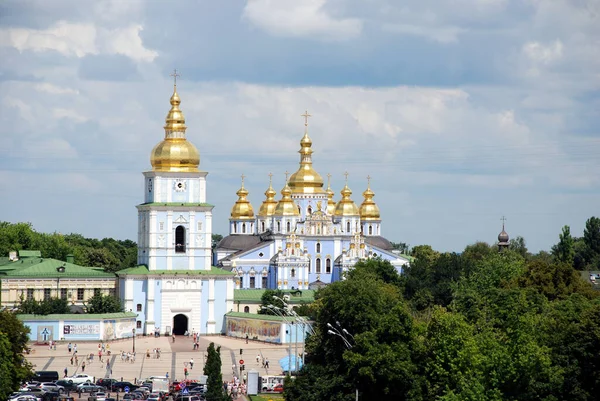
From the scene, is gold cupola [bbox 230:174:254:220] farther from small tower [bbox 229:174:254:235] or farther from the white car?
the white car

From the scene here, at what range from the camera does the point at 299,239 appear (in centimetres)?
11825

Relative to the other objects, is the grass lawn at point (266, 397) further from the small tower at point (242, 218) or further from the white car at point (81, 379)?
the small tower at point (242, 218)

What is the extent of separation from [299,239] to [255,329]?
86.1ft

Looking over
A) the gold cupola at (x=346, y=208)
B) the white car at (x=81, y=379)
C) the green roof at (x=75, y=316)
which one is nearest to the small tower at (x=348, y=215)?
the gold cupola at (x=346, y=208)

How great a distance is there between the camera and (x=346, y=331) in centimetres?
6119

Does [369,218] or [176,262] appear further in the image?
[369,218]

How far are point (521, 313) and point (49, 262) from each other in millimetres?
41643

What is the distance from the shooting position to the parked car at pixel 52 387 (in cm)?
6724

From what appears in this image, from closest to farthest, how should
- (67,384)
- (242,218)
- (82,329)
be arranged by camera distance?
1. (67,384)
2. (82,329)
3. (242,218)

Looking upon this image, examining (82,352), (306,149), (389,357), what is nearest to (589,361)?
(389,357)

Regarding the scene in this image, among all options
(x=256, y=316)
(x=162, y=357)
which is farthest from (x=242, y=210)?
(x=162, y=357)

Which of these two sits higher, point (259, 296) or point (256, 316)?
point (259, 296)

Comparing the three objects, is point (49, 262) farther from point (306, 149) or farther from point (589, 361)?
point (589, 361)

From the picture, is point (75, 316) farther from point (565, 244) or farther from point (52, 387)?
point (565, 244)
